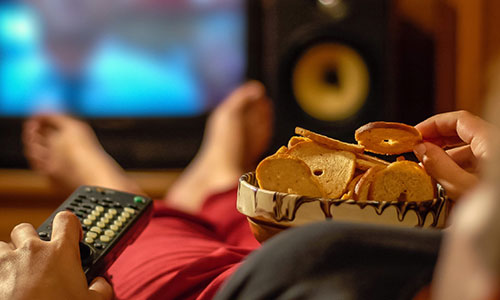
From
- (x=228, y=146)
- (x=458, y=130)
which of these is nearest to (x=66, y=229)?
(x=458, y=130)

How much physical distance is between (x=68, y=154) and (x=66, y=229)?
1.25 m

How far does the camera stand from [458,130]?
0.63m

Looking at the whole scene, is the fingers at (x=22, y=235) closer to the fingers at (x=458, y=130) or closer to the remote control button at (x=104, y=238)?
the remote control button at (x=104, y=238)

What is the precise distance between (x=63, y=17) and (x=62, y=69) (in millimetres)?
151

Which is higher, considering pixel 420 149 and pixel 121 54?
pixel 420 149

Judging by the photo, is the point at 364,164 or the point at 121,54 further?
the point at 121,54

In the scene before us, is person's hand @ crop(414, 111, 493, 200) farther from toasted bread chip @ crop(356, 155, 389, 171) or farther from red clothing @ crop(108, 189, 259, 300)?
red clothing @ crop(108, 189, 259, 300)

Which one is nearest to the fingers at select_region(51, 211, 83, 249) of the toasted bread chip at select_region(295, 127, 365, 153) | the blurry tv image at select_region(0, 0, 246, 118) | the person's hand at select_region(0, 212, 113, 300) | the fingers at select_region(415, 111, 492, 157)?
the person's hand at select_region(0, 212, 113, 300)

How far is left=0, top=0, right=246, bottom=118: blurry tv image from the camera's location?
2.03m

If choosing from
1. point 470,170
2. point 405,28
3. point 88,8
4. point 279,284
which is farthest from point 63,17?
point 279,284

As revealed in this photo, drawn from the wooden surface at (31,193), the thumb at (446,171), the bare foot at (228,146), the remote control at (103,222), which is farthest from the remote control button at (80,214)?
the wooden surface at (31,193)

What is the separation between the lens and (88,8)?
2.03 meters

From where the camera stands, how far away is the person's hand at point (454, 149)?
1.85 feet

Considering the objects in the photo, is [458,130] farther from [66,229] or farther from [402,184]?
[66,229]
